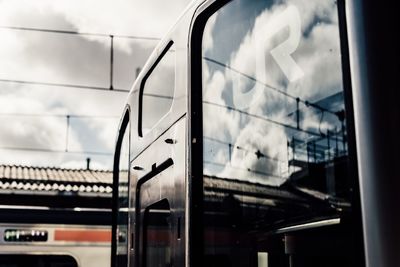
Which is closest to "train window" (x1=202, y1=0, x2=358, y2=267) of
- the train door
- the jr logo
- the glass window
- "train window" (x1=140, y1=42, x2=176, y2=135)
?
the jr logo

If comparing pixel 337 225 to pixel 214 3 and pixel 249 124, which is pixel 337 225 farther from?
pixel 214 3

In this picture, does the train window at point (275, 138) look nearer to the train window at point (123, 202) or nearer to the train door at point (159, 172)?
the train door at point (159, 172)

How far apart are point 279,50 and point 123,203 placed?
7.31 ft

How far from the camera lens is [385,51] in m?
1.57

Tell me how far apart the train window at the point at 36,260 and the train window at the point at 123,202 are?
4.73 m

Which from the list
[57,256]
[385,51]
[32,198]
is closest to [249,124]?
[385,51]

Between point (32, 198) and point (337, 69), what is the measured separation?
930cm

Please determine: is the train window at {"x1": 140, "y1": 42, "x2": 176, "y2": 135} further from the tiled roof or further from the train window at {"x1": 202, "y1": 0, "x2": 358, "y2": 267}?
the tiled roof

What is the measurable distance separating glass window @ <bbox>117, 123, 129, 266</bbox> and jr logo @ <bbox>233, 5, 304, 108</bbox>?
1774mm

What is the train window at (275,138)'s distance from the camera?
5.62ft

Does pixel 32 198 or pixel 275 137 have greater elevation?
pixel 32 198

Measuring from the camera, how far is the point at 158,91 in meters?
3.29

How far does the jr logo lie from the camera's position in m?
1.93

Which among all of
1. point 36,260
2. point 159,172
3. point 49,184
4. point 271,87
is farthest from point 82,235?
point 271,87
